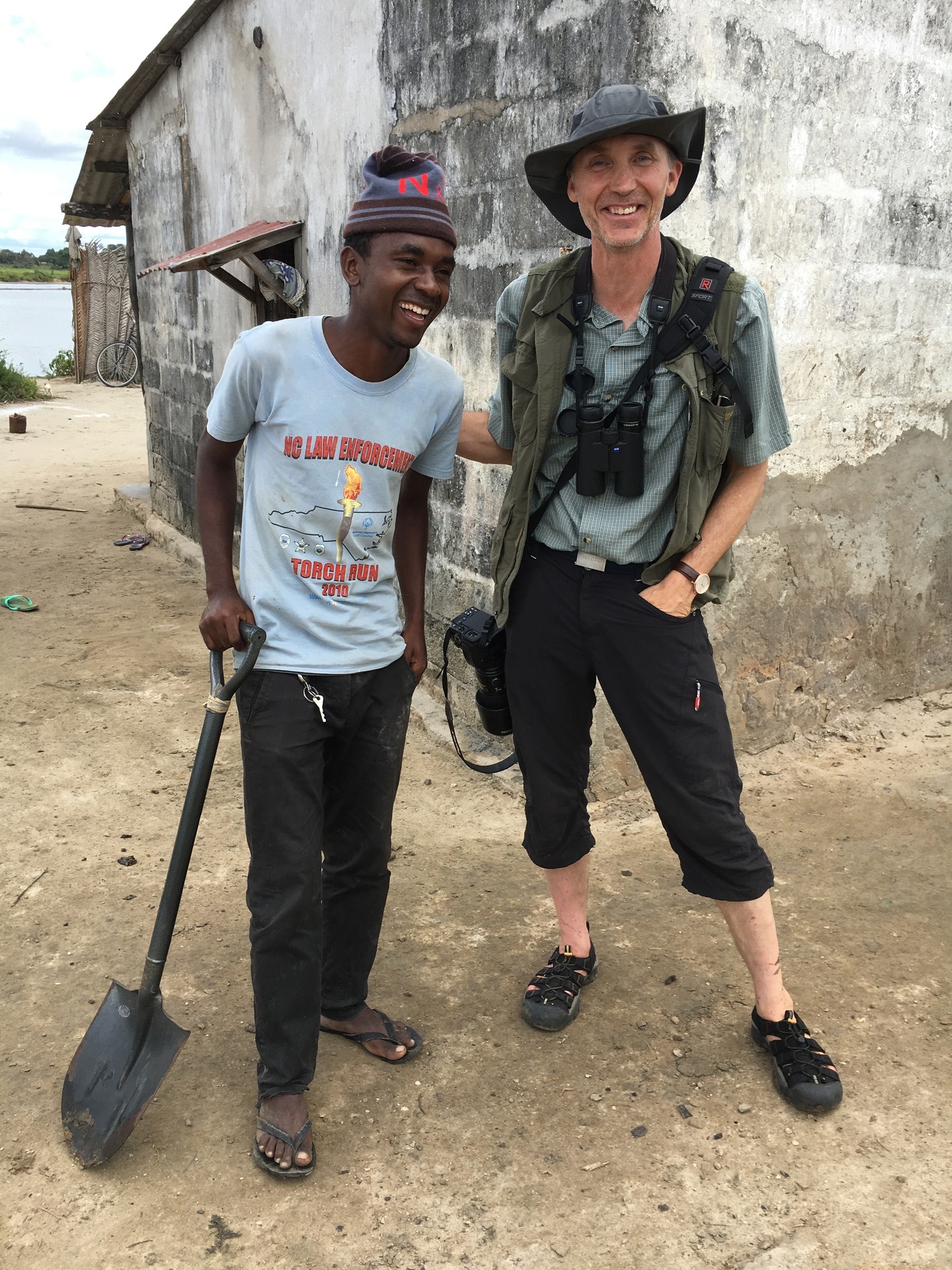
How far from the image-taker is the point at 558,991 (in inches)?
109

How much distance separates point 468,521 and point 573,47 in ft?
5.45

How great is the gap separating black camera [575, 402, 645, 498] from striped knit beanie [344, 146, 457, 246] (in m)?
0.47

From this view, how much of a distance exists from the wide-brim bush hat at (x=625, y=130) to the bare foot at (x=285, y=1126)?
1965mm

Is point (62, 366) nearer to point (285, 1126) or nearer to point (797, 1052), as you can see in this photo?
point (285, 1126)

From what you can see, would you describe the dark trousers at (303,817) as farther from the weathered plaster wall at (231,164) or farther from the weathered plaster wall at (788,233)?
the weathered plaster wall at (231,164)

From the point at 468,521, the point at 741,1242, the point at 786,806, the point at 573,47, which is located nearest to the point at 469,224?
the point at 573,47

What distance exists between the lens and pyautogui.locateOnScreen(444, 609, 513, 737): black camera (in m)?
2.65

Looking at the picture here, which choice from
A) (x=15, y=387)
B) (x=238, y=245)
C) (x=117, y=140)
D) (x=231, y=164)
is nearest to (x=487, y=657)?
(x=238, y=245)

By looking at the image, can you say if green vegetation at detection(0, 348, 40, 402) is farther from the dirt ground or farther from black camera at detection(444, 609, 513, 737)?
black camera at detection(444, 609, 513, 737)

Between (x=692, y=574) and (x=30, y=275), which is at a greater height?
(x=30, y=275)

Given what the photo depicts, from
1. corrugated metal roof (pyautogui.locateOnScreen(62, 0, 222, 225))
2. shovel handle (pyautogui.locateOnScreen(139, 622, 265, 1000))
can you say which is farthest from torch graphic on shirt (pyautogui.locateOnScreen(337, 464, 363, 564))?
corrugated metal roof (pyautogui.locateOnScreen(62, 0, 222, 225))

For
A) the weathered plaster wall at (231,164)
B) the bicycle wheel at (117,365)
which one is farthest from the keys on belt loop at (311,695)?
the bicycle wheel at (117,365)

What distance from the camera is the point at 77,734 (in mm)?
4555

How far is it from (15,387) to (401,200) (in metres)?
15.4
